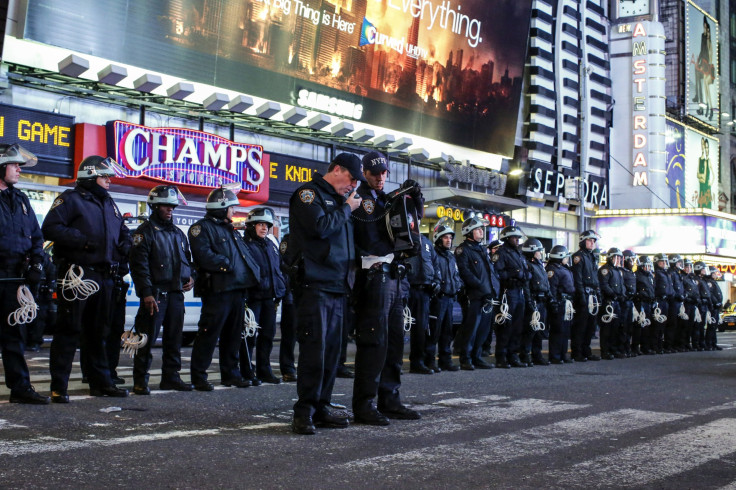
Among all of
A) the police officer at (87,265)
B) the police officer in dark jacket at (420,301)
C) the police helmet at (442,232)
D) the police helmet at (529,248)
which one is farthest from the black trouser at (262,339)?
the police helmet at (529,248)

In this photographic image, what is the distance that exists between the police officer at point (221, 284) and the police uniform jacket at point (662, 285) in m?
12.4

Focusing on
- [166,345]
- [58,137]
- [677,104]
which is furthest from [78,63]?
[677,104]

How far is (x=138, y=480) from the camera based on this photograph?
197 inches

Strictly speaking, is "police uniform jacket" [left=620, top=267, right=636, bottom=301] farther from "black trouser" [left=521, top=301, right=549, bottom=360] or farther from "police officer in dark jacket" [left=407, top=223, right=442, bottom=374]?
"police officer in dark jacket" [left=407, top=223, right=442, bottom=374]

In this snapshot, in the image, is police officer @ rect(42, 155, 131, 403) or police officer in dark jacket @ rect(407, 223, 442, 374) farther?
police officer in dark jacket @ rect(407, 223, 442, 374)

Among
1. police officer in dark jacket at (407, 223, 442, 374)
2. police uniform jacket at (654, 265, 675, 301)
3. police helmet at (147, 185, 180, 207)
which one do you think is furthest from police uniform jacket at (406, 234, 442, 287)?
police uniform jacket at (654, 265, 675, 301)

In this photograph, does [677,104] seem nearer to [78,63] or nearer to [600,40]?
[600,40]

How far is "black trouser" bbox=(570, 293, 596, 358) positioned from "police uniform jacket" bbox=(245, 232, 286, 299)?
669 centimetres

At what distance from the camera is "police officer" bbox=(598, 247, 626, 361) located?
17328 mm

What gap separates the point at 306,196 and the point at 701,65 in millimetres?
57938

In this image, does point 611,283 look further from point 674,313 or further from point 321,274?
point 321,274

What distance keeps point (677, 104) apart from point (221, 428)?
53614 millimetres

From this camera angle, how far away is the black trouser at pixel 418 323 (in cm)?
1256

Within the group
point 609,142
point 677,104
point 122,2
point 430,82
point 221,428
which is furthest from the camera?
point 677,104
